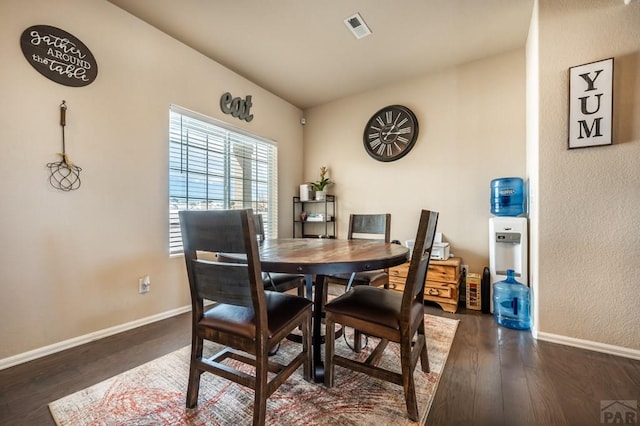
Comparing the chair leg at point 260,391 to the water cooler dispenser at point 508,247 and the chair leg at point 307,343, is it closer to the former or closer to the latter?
the chair leg at point 307,343

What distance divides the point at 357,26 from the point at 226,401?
3.05 m

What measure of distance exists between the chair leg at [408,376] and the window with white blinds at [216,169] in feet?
7.64

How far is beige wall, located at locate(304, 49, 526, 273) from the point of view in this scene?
2.89 m

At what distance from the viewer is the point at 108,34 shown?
217 cm

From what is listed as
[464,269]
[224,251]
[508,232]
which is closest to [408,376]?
[224,251]

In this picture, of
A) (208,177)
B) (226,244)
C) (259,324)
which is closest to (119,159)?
(208,177)

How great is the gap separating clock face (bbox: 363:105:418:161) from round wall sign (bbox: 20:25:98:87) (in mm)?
2971

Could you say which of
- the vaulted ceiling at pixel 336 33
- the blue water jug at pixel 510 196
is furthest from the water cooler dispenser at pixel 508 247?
the vaulted ceiling at pixel 336 33

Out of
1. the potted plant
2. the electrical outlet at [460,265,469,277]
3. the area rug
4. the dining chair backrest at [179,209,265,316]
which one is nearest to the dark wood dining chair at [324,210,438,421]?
the area rug

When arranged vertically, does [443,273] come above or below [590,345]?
above

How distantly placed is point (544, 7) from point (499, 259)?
6.94 feet

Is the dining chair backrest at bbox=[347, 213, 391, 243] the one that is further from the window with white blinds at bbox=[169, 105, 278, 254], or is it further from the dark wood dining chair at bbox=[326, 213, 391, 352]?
the window with white blinds at bbox=[169, 105, 278, 254]

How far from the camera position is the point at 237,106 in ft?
10.7
